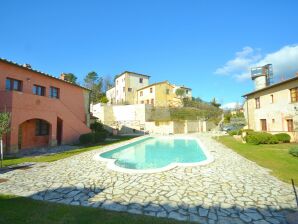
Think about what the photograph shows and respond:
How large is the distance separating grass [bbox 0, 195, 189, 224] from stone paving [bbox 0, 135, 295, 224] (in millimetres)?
390

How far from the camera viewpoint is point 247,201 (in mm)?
6348

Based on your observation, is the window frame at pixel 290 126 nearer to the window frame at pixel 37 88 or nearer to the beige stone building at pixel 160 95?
the window frame at pixel 37 88

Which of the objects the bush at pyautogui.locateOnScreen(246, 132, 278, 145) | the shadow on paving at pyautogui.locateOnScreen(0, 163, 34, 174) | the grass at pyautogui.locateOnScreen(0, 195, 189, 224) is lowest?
the grass at pyautogui.locateOnScreen(0, 195, 189, 224)

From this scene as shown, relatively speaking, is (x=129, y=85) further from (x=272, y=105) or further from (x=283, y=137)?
(x=283, y=137)

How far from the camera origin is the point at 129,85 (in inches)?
2173

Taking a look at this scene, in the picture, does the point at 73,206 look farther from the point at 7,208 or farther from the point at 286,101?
the point at 286,101

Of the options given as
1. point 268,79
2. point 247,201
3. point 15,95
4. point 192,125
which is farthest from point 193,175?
point 192,125

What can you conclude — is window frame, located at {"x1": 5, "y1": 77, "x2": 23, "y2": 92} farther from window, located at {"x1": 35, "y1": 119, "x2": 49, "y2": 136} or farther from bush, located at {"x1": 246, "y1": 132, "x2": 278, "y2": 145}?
bush, located at {"x1": 246, "y1": 132, "x2": 278, "y2": 145}

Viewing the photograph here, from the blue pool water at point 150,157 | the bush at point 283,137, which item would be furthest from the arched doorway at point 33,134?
the bush at point 283,137

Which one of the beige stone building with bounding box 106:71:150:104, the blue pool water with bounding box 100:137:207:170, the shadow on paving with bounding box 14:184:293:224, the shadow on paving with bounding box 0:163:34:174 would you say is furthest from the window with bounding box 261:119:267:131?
the beige stone building with bounding box 106:71:150:104

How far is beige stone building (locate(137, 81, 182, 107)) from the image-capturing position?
5091cm

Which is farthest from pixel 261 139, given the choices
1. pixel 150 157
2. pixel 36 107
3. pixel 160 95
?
pixel 160 95

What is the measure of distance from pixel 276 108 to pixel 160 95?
3015 cm

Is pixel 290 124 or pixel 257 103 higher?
pixel 257 103
